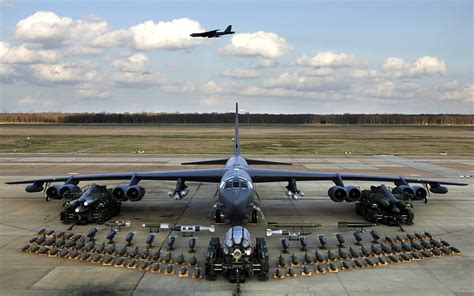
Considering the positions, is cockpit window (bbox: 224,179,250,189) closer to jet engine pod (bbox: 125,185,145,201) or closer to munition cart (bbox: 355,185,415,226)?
jet engine pod (bbox: 125,185,145,201)

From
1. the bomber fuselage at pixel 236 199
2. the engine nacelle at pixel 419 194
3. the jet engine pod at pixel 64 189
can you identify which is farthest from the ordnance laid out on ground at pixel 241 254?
the engine nacelle at pixel 419 194

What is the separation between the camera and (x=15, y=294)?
1480 centimetres

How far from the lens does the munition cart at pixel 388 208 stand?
24.8m

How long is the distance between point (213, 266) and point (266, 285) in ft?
7.11

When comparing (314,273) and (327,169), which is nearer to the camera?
(314,273)

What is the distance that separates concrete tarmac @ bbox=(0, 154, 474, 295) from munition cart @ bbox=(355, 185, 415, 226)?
2.45 ft

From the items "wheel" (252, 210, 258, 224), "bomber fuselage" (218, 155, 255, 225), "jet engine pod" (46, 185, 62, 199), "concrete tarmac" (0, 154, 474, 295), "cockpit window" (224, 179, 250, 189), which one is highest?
"cockpit window" (224, 179, 250, 189)

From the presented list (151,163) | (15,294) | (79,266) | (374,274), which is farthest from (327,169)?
(15,294)

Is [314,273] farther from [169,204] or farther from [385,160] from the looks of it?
[385,160]

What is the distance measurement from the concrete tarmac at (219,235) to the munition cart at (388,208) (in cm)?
75

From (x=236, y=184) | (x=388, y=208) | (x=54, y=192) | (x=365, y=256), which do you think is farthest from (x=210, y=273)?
(x=54, y=192)

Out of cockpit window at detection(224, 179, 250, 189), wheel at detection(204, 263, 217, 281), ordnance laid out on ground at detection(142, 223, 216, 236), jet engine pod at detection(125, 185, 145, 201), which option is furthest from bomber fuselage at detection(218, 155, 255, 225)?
jet engine pod at detection(125, 185, 145, 201)

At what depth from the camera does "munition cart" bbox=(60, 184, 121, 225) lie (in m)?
24.4

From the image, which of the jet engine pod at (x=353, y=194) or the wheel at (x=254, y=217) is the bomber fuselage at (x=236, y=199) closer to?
the wheel at (x=254, y=217)
